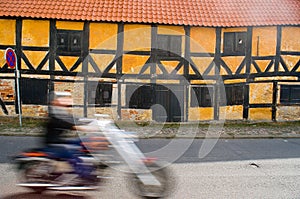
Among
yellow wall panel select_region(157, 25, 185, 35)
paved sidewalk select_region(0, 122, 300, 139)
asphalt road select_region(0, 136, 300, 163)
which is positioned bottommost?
paved sidewalk select_region(0, 122, 300, 139)

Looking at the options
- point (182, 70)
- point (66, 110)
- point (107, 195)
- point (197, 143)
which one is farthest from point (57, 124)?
point (182, 70)

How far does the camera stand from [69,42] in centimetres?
1120

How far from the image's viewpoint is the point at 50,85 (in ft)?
37.1

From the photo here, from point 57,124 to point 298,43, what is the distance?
1118 centimetres

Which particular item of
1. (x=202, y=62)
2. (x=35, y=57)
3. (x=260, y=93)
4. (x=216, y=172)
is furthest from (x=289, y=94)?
(x=35, y=57)

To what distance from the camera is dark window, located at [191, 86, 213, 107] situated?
1177 cm

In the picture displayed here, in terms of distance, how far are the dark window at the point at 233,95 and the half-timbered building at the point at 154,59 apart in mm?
43

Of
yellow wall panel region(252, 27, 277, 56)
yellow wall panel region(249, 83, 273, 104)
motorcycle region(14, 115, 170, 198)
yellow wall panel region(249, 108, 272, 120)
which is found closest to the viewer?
motorcycle region(14, 115, 170, 198)

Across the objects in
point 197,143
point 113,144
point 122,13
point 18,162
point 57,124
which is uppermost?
point 122,13

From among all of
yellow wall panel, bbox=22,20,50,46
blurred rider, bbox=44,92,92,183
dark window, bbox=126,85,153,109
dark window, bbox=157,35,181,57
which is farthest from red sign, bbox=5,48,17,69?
blurred rider, bbox=44,92,92,183

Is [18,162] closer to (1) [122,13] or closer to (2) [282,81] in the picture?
(1) [122,13]

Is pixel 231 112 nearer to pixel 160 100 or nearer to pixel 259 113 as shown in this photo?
pixel 259 113

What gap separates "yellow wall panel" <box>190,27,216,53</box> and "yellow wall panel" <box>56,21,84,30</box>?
4.57 m

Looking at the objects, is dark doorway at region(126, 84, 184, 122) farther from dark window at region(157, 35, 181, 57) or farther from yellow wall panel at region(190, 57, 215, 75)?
dark window at region(157, 35, 181, 57)
